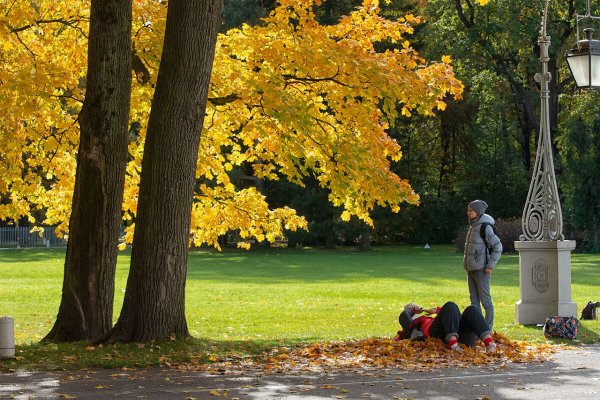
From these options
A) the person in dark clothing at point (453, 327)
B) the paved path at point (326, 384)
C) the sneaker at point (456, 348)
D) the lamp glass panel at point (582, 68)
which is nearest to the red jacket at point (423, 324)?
the person in dark clothing at point (453, 327)

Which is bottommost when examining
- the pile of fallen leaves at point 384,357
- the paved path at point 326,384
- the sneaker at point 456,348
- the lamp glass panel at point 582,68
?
the paved path at point 326,384

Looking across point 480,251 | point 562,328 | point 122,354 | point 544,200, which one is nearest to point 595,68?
point 544,200

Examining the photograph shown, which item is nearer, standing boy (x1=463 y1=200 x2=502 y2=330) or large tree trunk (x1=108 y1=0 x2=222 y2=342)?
large tree trunk (x1=108 y1=0 x2=222 y2=342)

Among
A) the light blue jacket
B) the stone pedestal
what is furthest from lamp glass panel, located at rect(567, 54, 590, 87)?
the light blue jacket

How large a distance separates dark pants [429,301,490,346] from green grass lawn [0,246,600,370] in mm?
2485

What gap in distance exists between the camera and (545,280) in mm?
18141

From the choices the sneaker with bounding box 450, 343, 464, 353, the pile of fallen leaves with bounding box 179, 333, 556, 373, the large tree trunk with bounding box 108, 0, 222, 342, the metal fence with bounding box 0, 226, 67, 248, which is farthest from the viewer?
the metal fence with bounding box 0, 226, 67, 248

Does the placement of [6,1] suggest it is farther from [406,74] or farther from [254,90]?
[406,74]

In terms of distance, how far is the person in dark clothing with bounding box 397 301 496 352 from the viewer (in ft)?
45.0

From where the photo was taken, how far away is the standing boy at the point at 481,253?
16.0 m

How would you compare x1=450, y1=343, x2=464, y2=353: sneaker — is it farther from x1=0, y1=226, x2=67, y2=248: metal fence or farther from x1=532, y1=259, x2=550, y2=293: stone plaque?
x1=0, y1=226, x2=67, y2=248: metal fence

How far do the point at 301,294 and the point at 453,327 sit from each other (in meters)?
14.7

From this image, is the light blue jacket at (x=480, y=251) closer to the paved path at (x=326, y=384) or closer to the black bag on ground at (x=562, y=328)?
the black bag on ground at (x=562, y=328)

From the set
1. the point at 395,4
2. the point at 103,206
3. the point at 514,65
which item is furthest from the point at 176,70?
the point at 514,65
